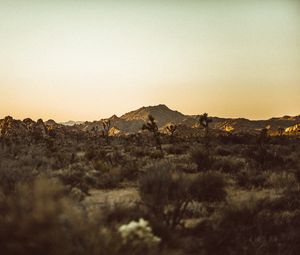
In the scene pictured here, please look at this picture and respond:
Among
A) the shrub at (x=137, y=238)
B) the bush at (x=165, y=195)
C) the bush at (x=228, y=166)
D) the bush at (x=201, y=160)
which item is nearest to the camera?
the shrub at (x=137, y=238)

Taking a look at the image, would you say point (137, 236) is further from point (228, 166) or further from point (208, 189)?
point (228, 166)

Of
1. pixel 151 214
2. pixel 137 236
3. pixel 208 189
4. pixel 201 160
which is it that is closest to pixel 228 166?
pixel 201 160

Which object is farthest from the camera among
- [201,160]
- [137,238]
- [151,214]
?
[201,160]

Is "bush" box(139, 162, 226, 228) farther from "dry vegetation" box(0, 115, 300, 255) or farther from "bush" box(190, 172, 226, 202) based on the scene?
"bush" box(190, 172, 226, 202)

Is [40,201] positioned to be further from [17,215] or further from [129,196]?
[129,196]

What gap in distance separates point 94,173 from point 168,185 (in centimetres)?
939

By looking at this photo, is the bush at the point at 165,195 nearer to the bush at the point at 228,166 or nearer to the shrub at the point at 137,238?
the shrub at the point at 137,238

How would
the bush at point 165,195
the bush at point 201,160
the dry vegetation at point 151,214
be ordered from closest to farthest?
the dry vegetation at point 151,214 → the bush at point 165,195 → the bush at point 201,160

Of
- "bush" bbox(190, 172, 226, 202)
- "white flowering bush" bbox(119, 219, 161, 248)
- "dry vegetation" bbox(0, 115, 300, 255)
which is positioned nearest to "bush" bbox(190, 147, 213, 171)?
"dry vegetation" bbox(0, 115, 300, 255)

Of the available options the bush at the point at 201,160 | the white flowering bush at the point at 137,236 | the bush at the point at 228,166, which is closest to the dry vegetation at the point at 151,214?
the white flowering bush at the point at 137,236

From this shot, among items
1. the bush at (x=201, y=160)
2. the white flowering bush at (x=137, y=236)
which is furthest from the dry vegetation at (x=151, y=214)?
the bush at (x=201, y=160)

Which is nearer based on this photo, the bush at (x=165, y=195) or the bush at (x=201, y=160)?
the bush at (x=165, y=195)

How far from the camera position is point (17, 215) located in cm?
645

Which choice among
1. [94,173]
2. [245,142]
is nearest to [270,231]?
[94,173]
